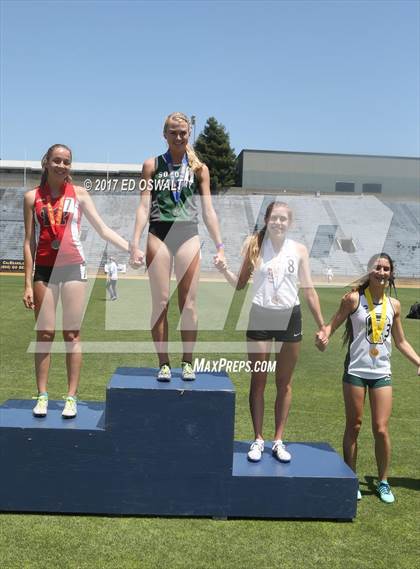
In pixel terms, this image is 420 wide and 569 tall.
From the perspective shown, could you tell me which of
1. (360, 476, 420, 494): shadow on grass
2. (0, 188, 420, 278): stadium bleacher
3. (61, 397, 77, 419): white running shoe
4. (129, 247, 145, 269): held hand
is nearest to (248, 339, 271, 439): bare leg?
(129, 247, 145, 269): held hand

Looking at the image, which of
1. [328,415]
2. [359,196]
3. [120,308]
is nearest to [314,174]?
[359,196]

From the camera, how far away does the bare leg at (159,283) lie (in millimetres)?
4383

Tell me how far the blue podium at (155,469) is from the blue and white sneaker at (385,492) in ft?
1.60

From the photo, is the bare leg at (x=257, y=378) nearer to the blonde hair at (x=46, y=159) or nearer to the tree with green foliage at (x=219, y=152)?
the blonde hair at (x=46, y=159)

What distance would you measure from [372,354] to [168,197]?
1933 millimetres

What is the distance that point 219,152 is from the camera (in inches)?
2378

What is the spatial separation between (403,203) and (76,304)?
161ft

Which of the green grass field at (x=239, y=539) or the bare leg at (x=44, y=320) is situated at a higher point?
the bare leg at (x=44, y=320)

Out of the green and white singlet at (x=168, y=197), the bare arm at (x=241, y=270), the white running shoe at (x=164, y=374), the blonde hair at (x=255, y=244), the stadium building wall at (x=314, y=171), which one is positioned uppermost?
the stadium building wall at (x=314, y=171)

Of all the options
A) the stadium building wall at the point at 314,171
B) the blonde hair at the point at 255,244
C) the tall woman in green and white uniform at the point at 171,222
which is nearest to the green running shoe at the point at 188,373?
the tall woman in green and white uniform at the point at 171,222

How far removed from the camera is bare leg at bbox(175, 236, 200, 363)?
14.5 ft

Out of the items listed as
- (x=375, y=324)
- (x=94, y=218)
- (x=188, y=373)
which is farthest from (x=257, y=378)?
(x=94, y=218)

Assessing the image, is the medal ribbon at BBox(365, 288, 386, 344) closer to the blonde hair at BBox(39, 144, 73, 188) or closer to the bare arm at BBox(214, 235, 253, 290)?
the bare arm at BBox(214, 235, 253, 290)

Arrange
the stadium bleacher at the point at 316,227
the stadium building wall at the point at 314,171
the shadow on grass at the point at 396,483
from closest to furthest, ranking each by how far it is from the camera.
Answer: the shadow on grass at the point at 396,483
the stadium bleacher at the point at 316,227
the stadium building wall at the point at 314,171
